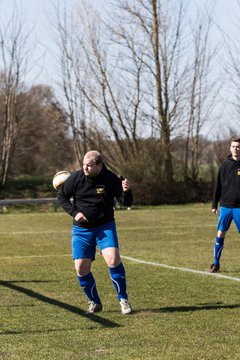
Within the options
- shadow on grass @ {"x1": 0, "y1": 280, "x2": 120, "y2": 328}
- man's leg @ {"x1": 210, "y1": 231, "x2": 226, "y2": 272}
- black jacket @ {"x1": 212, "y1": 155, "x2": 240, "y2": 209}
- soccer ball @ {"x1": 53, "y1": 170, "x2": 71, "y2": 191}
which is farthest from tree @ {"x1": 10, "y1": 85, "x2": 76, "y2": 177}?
soccer ball @ {"x1": 53, "y1": 170, "x2": 71, "y2": 191}

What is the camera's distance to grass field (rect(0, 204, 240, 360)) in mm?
6848

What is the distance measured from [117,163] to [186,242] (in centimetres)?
2200

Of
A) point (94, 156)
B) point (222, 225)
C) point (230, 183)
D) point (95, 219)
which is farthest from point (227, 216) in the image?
point (94, 156)

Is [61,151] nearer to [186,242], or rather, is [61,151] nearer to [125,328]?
[186,242]

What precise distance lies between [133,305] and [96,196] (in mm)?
1510

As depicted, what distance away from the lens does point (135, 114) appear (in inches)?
1662

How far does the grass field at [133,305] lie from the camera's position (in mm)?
6848

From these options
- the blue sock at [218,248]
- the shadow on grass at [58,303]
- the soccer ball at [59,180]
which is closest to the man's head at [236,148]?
the blue sock at [218,248]

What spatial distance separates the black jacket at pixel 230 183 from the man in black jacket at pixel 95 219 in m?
3.60

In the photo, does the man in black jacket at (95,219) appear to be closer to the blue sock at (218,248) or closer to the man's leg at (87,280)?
the man's leg at (87,280)

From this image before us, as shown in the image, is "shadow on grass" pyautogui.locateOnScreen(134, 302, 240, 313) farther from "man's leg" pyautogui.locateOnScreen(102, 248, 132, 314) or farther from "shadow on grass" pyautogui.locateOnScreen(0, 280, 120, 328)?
"shadow on grass" pyautogui.locateOnScreen(0, 280, 120, 328)

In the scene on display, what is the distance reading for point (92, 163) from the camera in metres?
8.53

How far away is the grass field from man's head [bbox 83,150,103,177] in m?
1.64

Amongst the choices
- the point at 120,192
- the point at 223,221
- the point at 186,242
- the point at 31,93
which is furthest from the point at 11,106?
the point at 120,192
